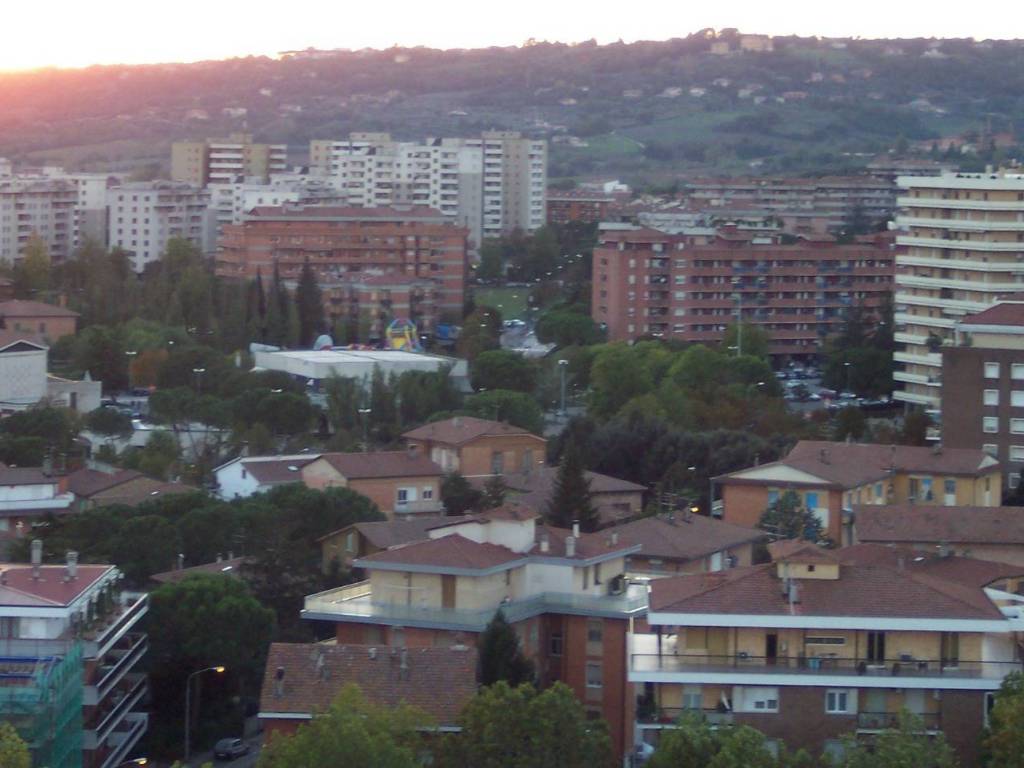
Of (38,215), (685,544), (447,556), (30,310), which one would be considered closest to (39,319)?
(30,310)

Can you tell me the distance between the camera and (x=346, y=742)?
10.2 meters

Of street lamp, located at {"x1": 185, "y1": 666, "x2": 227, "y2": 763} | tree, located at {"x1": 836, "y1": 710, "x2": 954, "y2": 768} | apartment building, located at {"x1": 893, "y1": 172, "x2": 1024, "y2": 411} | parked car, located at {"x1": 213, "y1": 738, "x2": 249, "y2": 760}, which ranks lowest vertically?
parked car, located at {"x1": 213, "y1": 738, "x2": 249, "y2": 760}

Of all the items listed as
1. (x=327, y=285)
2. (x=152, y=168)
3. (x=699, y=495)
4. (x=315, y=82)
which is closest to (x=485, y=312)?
(x=327, y=285)

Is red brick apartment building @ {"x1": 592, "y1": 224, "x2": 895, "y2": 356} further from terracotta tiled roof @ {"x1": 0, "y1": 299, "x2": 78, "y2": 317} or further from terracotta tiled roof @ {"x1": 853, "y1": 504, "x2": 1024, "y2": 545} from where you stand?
terracotta tiled roof @ {"x1": 853, "y1": 504, "x2": 1024, "y2": 545}

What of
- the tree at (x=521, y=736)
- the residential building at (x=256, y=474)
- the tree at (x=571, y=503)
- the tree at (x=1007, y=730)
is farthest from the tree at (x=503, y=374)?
the tree at (x=1007, y=730)

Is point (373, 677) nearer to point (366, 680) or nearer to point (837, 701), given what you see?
point (366, 680)

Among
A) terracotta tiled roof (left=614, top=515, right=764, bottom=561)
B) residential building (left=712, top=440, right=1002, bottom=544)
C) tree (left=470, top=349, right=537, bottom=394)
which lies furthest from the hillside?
terracotta tiled roof (left=614, top=515, right=764, bottom=561)

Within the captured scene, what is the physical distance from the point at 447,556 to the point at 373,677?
2138mm

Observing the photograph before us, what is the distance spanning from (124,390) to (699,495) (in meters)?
15.3

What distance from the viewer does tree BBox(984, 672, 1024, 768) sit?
35.0 ft

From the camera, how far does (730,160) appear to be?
97.2 meters

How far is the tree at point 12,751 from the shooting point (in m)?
10.5

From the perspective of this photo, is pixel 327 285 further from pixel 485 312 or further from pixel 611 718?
pixel 611 718

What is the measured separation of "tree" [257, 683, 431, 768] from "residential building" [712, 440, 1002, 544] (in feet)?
33.3
